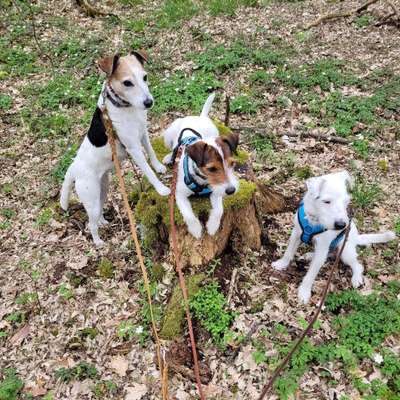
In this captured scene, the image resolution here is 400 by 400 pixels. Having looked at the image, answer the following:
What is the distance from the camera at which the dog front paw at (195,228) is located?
446 centimetres

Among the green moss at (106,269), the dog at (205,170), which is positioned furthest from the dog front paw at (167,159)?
the green moss at (106,269)

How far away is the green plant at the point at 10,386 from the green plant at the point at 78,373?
0.39 meters

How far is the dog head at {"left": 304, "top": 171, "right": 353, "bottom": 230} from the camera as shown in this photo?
4.02m

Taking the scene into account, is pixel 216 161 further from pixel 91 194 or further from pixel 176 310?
pixel 91 194

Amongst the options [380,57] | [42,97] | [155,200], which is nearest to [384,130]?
[380,57]

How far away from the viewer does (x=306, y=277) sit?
464 cm

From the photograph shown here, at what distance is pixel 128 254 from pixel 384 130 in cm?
458

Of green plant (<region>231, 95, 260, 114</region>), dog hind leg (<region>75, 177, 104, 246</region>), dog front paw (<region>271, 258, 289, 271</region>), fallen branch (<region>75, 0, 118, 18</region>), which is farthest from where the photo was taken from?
fallen branch (<region>75, 0, 118, 18</region>)

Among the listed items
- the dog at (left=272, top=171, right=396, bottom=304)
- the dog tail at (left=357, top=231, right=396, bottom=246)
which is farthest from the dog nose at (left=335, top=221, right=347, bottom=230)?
the dog tail at (left=357, top=231, right=396, bottom=246)

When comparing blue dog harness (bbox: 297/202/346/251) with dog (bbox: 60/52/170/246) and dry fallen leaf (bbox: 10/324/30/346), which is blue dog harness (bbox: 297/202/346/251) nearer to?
dog (bbox: 60/52/170/246)

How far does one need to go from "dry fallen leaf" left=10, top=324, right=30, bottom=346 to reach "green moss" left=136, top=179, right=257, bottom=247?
1.72 m

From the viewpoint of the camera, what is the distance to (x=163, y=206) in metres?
4.77

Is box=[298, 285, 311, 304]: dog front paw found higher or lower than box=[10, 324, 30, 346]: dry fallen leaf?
lower

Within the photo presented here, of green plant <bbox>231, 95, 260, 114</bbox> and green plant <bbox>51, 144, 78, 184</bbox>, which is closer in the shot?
green plant <bbox>51, 144, 78, 184</bbox>
